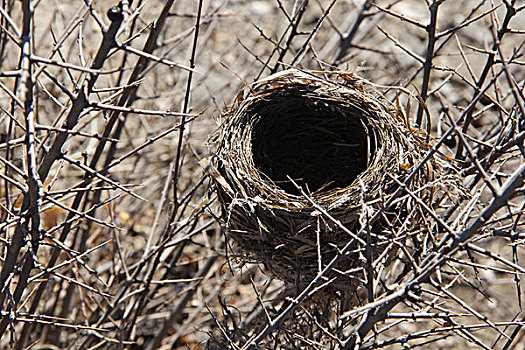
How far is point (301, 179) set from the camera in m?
2.02

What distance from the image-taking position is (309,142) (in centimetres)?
245

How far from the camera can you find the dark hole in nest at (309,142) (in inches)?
85.4

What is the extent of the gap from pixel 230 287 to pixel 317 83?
6.04 ft

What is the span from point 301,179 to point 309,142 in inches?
18.2

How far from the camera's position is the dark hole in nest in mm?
2170

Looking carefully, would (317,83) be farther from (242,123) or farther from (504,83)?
(504,83)

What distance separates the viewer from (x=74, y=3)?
183 inches

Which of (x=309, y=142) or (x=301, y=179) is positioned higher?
(x=309, y=142)

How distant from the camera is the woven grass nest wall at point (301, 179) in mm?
1821

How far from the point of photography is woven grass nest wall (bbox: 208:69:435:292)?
1.82 m

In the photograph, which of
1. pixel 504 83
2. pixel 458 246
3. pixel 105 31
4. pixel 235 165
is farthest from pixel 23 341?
pixel 504 83

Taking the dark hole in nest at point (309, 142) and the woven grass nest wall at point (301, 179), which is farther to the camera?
the dark hole in nest at point (309, 142)

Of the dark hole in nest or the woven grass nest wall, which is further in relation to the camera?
the dark hole in nest

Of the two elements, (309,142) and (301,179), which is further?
(309,142)
